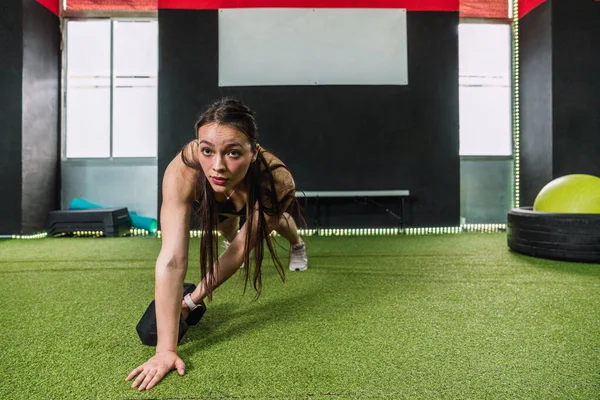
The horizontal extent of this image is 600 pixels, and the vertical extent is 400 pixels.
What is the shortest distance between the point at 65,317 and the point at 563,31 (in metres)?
5.23

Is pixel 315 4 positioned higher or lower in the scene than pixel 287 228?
higher

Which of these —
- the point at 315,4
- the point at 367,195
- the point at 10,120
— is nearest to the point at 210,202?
the point at 367,195

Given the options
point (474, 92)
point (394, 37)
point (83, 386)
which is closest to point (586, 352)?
point (83, 386)

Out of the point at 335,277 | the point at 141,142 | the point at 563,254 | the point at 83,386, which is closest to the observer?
the point at 83,386

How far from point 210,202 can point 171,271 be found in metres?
0.27

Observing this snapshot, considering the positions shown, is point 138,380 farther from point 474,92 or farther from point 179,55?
point 474,92

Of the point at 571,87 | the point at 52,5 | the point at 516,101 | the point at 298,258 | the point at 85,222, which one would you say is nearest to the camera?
the point at 298,258

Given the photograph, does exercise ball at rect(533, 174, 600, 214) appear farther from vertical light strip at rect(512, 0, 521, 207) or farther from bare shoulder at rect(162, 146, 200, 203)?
bare shoulder at rect(162, 146, 200, 203)

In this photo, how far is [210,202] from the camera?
132 cm

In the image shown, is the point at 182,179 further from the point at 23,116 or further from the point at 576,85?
the point at 576,85

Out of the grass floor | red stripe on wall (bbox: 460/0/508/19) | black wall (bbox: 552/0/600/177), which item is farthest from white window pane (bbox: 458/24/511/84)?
the grass floor

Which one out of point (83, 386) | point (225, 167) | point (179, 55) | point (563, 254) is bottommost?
point (83, 386)

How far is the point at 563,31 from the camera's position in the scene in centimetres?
435

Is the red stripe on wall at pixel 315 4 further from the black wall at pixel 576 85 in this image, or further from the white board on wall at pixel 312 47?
the black wall at pixel 576 85
